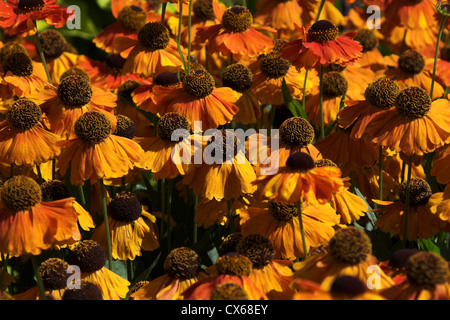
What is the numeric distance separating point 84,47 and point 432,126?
95.0 inches

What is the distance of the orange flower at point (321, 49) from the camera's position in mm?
2021

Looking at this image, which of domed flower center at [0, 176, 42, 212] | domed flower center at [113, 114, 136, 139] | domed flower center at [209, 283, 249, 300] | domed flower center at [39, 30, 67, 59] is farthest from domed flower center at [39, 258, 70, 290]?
domed flower center at [39, 30, 67, 59]

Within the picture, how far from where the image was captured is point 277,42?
96.2 inches

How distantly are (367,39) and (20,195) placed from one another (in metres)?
1.82

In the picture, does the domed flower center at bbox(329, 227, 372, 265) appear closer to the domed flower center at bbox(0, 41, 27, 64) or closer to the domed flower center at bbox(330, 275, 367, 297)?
the domed flower center at bbox(330, 275, 367, 297)

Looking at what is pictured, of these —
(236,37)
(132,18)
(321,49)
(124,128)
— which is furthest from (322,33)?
(132,18)

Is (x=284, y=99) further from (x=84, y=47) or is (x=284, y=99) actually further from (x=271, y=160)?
(x=84, y=47)

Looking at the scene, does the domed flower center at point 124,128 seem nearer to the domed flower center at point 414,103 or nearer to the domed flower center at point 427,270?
the domed flower center at point 414,103

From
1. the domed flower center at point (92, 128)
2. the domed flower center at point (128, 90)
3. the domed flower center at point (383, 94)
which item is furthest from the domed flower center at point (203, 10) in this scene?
the domed flower center at point (92, 128)

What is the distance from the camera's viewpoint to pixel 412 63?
261 centimetres

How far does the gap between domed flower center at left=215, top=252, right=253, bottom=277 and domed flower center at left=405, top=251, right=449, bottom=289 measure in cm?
31

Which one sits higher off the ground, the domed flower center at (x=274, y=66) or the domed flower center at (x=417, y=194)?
the domed flower center at (x=274, y=66)

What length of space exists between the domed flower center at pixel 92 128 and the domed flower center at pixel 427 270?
0.86m
